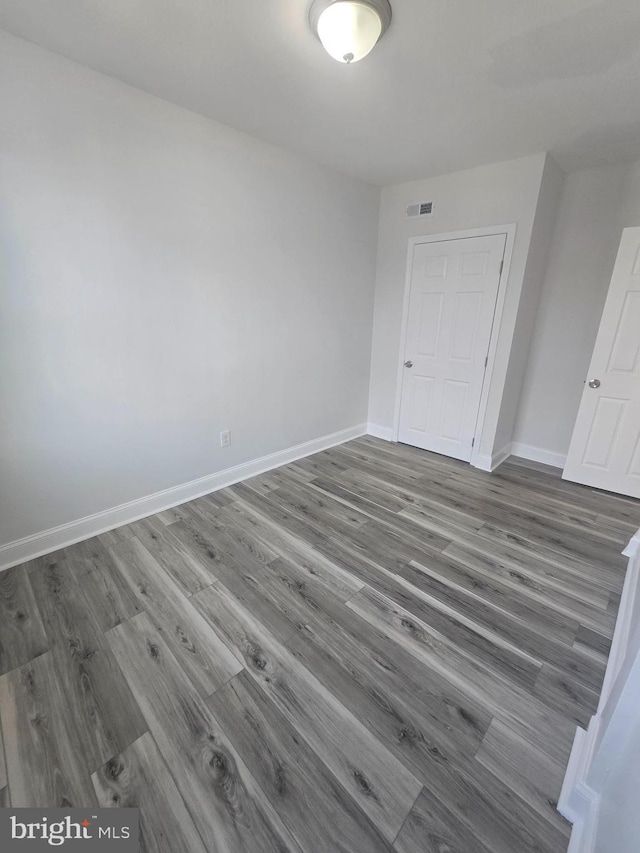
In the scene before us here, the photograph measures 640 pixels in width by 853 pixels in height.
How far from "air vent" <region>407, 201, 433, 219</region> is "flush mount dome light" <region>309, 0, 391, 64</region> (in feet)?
6.27

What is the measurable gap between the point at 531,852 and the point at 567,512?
219 cm

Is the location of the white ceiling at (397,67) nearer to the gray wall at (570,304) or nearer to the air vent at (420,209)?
the gray wall at (570,304)

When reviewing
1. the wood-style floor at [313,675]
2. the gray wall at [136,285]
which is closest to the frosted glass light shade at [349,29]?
the gray wall at [136,285]

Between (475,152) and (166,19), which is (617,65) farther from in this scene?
(166,19)

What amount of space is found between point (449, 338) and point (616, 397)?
140 centimetres

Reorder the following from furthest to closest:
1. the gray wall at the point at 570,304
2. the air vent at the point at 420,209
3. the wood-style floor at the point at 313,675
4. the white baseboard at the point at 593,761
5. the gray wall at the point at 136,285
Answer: the air vent at the point at 420,209, the gray wall at the point at 570,304, the gray wall at the point at 136,285, the wood-style floor at the point at 313,675, the white baseboard at the point at 593,761

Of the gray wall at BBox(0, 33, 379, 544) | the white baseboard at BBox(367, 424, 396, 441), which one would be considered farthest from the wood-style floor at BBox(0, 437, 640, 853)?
the white baseboard at BBox(367, 424, 396, 441)

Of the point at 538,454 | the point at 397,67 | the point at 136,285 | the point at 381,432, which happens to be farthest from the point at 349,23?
the point at 538,454

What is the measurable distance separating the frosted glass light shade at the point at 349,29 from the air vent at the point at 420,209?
195cm

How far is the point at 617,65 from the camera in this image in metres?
A: 1.70

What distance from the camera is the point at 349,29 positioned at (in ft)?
4.70

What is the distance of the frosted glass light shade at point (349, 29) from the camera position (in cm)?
139

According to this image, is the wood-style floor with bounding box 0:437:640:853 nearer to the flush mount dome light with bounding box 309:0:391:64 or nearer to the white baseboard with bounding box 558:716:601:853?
the white baseboard with bounding box 558:716:601:853

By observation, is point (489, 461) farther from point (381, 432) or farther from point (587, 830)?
point (587, 830)
